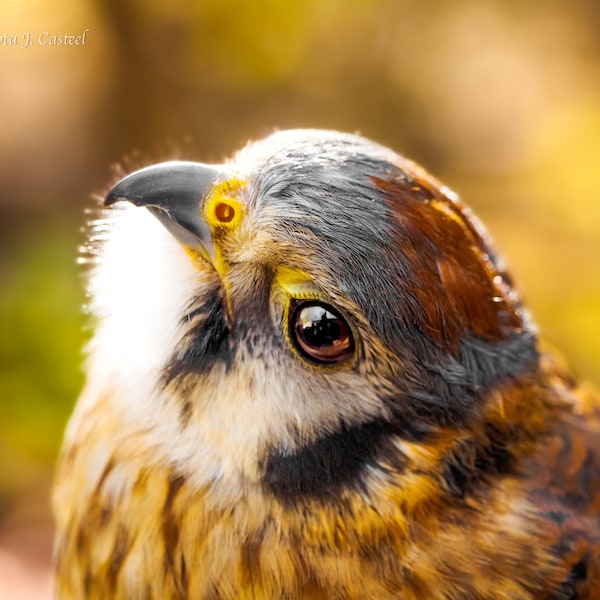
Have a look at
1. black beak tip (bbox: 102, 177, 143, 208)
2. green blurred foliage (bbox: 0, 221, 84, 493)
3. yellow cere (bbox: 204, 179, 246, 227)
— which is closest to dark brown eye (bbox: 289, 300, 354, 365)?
yellow cere (bbox: 204, 179, 246, 227)

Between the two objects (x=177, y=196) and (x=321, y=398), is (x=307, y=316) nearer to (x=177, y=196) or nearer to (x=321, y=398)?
(x=321, y=398)

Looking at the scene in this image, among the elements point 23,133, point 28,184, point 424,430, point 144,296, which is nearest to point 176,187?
point 144,296

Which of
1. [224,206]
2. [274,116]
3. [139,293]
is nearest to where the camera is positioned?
[224,206]

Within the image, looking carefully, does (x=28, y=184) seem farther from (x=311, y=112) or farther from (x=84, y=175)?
(x=311, y=112)

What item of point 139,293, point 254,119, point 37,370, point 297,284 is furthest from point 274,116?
point 297,284

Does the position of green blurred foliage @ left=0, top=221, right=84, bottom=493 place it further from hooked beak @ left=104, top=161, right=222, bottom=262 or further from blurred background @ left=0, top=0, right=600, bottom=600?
hooked beak @ left=104, top=161, right=222, bottom=262

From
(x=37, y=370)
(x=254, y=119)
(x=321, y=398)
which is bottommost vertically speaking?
(x=37, y=370)

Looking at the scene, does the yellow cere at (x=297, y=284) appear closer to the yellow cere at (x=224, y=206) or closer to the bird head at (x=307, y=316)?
the bird head at (x=307, y=316)
